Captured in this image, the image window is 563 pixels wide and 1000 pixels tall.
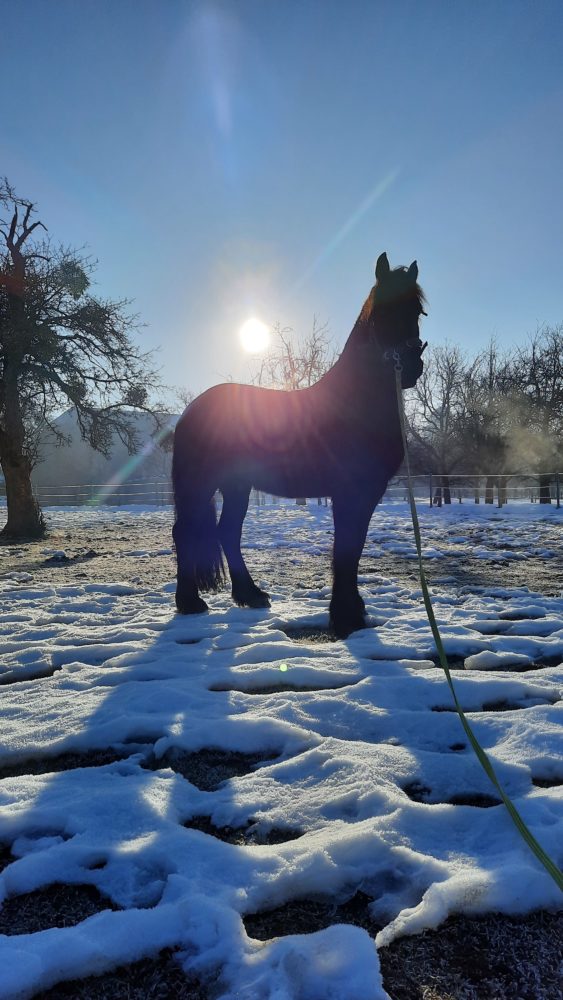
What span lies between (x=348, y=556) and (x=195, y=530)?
1238 mm

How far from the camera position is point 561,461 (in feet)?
77.5

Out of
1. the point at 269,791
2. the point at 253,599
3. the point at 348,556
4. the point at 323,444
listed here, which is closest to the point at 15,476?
the point at 253,599

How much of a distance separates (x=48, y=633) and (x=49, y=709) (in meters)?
1.28

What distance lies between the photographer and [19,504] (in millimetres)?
10234

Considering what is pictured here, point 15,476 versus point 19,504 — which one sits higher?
point 15,476

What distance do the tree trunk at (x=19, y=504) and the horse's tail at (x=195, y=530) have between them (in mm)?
7971

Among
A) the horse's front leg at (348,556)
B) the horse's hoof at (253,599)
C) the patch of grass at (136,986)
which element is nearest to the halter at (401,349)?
the horse's front leg at (348,556)

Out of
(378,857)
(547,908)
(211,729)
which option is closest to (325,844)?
(378,857)

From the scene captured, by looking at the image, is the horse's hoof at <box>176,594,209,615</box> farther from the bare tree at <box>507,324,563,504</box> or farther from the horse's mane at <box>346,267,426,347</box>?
the bare tree at <box>507,324,563,504</box>

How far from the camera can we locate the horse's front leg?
3176 mm

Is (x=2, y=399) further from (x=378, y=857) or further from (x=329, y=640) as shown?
(x=378, y=857)

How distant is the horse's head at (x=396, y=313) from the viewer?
9.47ft

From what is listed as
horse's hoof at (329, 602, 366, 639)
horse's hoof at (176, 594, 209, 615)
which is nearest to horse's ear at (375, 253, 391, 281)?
horse's hoof at (329, 602, 366, 639)

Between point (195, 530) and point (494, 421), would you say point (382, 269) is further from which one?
point (494, 421)
